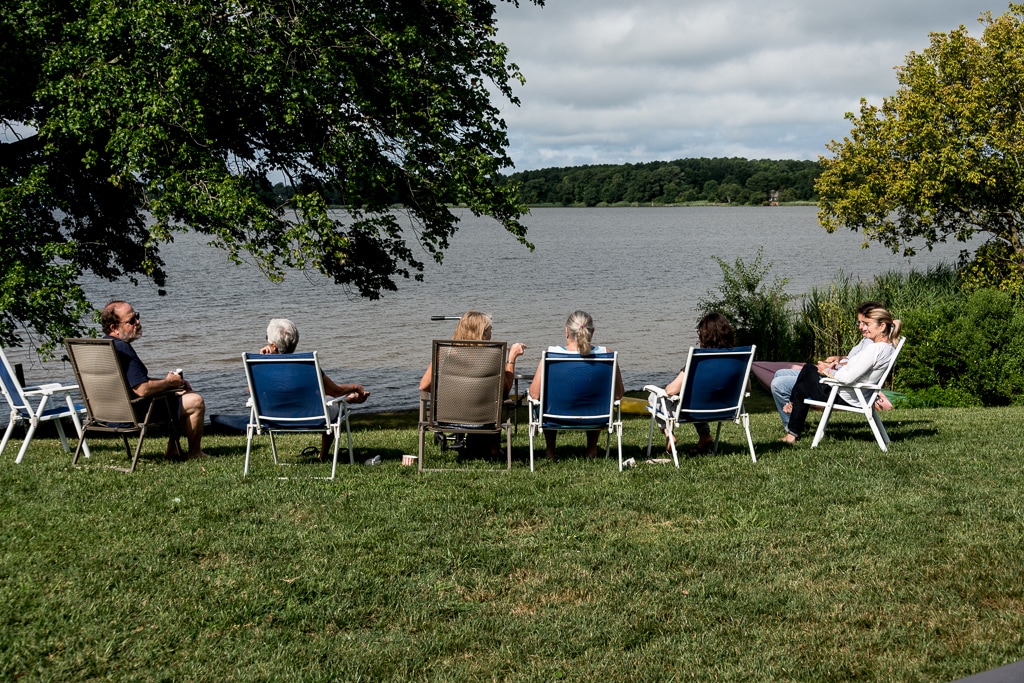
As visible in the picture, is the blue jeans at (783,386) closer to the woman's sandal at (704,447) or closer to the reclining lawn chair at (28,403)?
the woman's sandal at (704,447)

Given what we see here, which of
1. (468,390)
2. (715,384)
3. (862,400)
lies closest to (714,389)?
(715,384)

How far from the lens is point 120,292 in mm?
39688

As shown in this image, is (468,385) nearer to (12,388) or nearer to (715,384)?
(715,384)

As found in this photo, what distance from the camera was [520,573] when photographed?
459cm

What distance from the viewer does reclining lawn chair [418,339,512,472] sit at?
23.5 feet

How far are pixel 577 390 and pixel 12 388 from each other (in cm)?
461

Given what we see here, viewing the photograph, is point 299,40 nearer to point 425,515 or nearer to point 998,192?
point 425,515

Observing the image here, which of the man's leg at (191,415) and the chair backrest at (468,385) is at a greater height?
the chair backrest at (468,385)

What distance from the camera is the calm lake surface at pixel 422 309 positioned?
71.8ft

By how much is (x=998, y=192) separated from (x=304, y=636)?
1678 centimetres

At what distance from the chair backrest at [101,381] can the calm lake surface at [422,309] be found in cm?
529

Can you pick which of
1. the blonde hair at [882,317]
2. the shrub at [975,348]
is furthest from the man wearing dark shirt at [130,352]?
the shrub at [975,348]

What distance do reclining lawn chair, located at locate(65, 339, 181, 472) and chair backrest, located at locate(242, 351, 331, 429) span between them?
85cm

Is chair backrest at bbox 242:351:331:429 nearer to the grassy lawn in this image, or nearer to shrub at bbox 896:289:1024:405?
the grassy lawn
